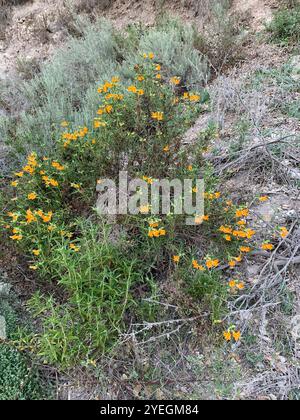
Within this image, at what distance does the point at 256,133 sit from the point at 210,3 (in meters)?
2.65

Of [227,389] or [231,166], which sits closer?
[227,389]

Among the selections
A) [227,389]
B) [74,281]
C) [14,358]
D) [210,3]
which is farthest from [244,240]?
[210,3]

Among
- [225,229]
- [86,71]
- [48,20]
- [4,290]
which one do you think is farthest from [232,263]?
[48,20]

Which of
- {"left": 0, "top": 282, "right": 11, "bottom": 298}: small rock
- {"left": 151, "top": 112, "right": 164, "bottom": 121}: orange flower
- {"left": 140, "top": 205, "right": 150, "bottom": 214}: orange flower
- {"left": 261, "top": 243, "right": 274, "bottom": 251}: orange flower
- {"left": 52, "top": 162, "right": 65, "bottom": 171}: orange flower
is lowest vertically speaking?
{"left": 0, "top": 282, "right": 11, "bottom": 298}: small rock

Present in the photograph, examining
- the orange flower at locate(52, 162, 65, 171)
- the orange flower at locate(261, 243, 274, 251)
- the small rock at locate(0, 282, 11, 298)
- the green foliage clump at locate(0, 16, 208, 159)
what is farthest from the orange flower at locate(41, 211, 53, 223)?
the orange flower at locate(261, 243, 274, 251)

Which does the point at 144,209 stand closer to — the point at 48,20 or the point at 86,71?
the point at 86,71

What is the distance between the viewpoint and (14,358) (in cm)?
249

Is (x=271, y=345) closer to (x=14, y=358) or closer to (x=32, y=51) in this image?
(x=14, y=358)

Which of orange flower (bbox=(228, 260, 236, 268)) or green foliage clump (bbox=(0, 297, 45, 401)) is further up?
orange flower (bbox=(228, 260, 236, 268))

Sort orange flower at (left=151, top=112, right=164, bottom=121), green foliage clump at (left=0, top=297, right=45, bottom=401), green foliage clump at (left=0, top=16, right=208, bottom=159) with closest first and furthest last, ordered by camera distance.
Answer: green foliage clump at (left=0, top=297, right=45, bottom=401)
orange flower at (left=151, top=112, right=164, bottom=121)
green foliage clump at (left=0, top=16, right=208, bottom=159)

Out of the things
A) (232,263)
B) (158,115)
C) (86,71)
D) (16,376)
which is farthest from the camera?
(86,71)

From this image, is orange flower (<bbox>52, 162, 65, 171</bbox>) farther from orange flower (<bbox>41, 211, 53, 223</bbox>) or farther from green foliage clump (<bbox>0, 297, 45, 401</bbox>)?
green foliage clump (<bbox>0, 297, 45, 401</bbox>)
